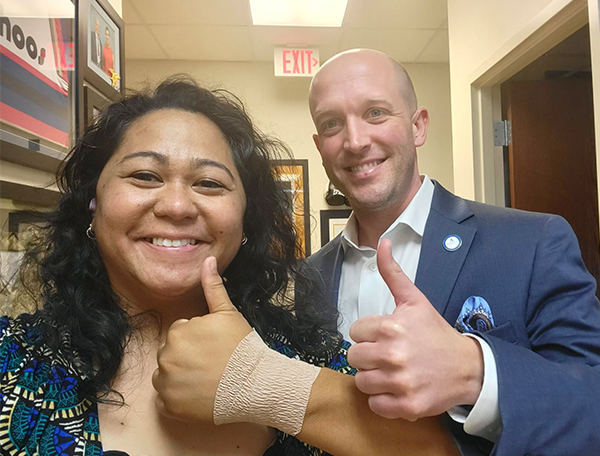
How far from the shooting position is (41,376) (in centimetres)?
88

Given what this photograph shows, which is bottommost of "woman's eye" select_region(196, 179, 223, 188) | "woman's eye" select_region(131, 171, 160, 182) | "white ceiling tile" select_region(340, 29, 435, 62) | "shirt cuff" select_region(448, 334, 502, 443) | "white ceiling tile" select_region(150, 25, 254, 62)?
"shirt cuff" select_region(448, 334, 502, 443)

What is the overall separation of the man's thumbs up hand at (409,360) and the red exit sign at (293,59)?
10.3ft

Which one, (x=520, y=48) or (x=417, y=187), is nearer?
(x=417, y=187)

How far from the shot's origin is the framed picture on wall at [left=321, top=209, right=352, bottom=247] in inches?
155

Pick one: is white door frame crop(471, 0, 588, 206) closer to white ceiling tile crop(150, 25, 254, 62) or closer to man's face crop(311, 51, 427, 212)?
man's face crop(311, 51, 427, 212)

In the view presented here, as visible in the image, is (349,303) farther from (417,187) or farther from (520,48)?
(520,48)

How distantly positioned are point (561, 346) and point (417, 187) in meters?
0.72

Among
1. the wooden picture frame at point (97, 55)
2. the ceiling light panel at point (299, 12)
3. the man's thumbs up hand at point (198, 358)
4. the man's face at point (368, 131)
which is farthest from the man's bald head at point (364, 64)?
the ceiling light panel at point (299, 12)

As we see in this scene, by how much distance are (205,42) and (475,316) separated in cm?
316

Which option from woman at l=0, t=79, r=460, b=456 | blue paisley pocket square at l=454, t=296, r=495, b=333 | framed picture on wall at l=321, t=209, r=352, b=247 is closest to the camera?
woman at l=0, t=79, r=460, b=456

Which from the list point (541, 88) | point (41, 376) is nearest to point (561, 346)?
point (41, 376)

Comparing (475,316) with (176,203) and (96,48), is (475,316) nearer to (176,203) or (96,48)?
(176,203)

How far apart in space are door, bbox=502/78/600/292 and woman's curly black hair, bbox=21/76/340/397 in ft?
6.29

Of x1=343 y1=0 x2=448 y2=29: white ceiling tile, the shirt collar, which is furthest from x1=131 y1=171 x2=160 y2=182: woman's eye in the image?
x1=343 y1=0 x2=448 y2=29: white ceiling tile
